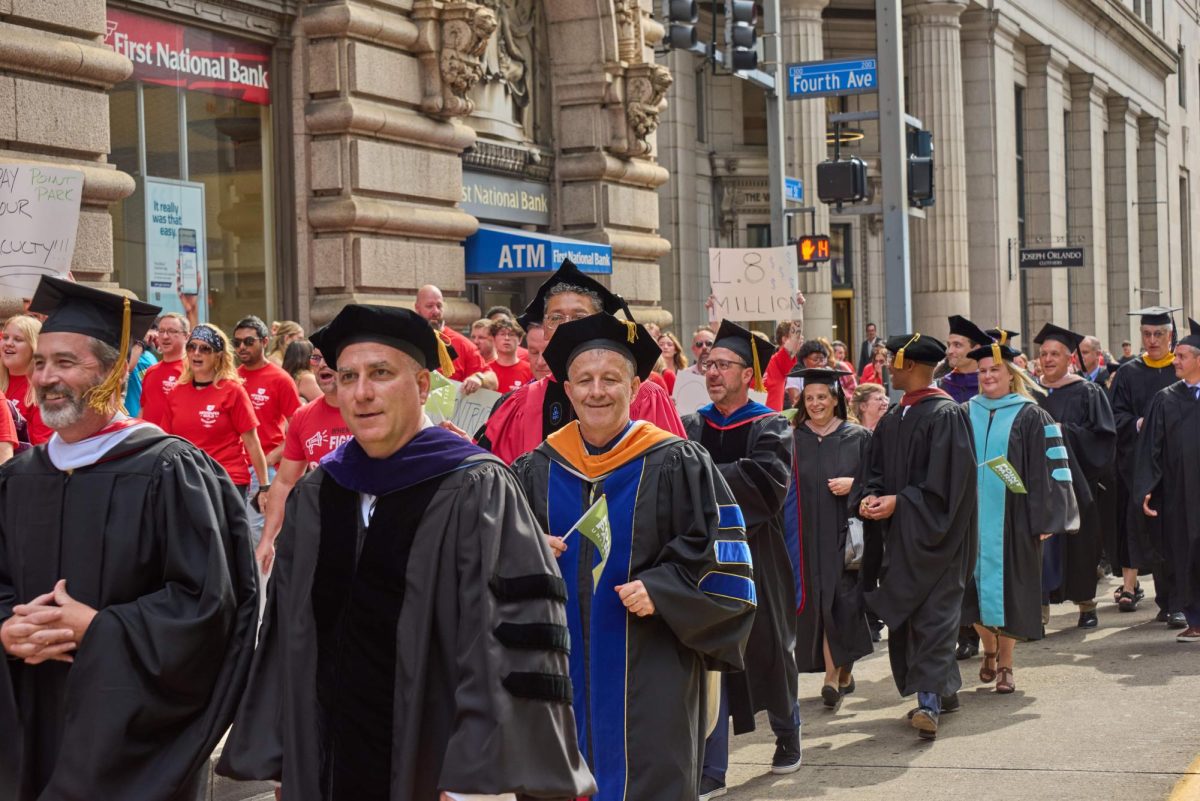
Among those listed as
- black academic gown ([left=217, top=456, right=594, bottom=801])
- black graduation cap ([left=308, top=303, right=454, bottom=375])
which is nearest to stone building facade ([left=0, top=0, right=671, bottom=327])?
black graduation cap ([left=308, top=303, right=454, bottom=375])

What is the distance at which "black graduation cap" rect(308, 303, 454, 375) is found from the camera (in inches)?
177

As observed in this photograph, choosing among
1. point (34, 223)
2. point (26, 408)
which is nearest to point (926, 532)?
point (26, 408)

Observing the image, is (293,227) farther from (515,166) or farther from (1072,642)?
(1072,642)

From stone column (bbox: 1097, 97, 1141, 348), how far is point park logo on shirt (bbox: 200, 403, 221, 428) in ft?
152

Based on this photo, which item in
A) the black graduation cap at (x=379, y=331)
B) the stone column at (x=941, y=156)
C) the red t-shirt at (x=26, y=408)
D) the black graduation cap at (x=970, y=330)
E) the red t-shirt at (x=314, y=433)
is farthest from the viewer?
the stone column at (x=941, y=156)

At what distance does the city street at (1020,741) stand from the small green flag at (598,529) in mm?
2338

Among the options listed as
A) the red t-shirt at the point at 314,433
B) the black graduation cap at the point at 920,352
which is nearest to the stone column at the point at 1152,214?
the black graduation cap at the point at 920,352

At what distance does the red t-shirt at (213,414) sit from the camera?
10.3m

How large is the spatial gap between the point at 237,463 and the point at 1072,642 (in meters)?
5.90

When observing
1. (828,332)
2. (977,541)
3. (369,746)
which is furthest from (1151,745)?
(828,332)

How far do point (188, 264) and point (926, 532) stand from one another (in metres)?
7.15

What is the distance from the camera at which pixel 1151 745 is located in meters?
8.55

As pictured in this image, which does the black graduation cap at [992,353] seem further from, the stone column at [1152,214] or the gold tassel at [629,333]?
the stone column at [1152,214]

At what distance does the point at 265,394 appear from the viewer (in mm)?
11125
